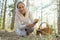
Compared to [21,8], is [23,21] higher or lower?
lower

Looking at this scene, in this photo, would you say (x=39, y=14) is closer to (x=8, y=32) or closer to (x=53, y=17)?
(x=53, y=17)

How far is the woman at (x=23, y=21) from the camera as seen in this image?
147 cm

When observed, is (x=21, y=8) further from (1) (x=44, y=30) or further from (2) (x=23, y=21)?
(1) (x=44, y=30)

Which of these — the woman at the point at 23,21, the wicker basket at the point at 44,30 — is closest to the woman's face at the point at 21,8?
the woman at the point at 23,21

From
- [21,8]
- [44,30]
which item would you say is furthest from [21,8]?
[44,30]

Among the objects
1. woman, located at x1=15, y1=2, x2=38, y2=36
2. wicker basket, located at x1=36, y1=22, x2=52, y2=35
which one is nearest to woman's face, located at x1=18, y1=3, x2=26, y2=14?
woman, located at x1=15, y1=2, x2=38, y2=36

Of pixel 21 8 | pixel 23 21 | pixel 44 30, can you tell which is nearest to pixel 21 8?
pixel 21 8

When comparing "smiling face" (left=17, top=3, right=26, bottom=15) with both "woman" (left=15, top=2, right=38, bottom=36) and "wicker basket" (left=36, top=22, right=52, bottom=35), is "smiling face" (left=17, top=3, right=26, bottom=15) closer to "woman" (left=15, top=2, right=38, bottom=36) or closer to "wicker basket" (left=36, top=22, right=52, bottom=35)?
"woman" (left=15, top=2, right=38, bottom=36)

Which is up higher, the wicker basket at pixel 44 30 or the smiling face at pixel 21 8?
the smiling face at pixel 21 8

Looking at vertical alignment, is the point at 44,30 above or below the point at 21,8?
below

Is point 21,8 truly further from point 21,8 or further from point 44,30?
point 44,30

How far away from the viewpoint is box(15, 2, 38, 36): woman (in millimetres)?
1469

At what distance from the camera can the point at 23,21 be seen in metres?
1.49

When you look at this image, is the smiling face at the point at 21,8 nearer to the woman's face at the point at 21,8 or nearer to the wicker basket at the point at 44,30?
the woman's face at the point at 21,8
